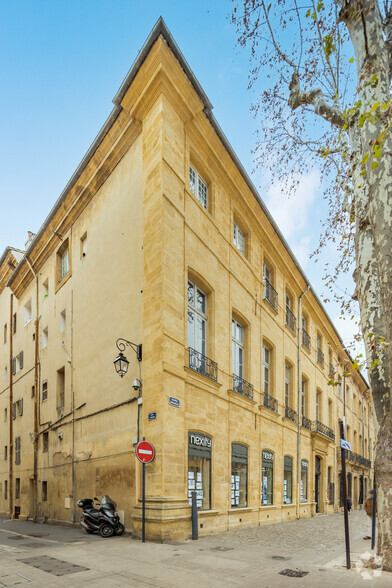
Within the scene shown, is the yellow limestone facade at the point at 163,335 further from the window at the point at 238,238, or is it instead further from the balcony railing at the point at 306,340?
the balcony railing at the point at 306,340

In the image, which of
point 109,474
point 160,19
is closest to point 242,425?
point 109,474

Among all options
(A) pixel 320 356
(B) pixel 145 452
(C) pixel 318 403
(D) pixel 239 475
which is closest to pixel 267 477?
(D) pixel 239 475

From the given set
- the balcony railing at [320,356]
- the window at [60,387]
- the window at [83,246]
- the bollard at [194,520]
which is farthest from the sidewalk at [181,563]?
the balcony railing at [320,356]

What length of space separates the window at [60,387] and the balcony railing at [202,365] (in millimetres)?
6652

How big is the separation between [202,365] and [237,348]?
336cm

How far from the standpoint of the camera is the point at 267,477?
56.1 feet

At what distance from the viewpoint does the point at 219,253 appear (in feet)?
48.0

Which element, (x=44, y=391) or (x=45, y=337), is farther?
(x=45, y=337)

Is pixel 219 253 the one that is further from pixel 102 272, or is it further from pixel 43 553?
pixel 43 553

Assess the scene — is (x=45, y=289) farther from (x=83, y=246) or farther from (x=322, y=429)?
(x=322, y=429)

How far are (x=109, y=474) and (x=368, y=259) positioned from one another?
8665 mm

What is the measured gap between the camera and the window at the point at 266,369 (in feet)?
61.1

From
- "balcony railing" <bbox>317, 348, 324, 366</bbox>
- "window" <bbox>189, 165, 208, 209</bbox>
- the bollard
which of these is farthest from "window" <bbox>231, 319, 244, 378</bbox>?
"balcony railing" <bbox>317, 348, 324, 366</bbox>

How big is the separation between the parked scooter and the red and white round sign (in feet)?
6.95
